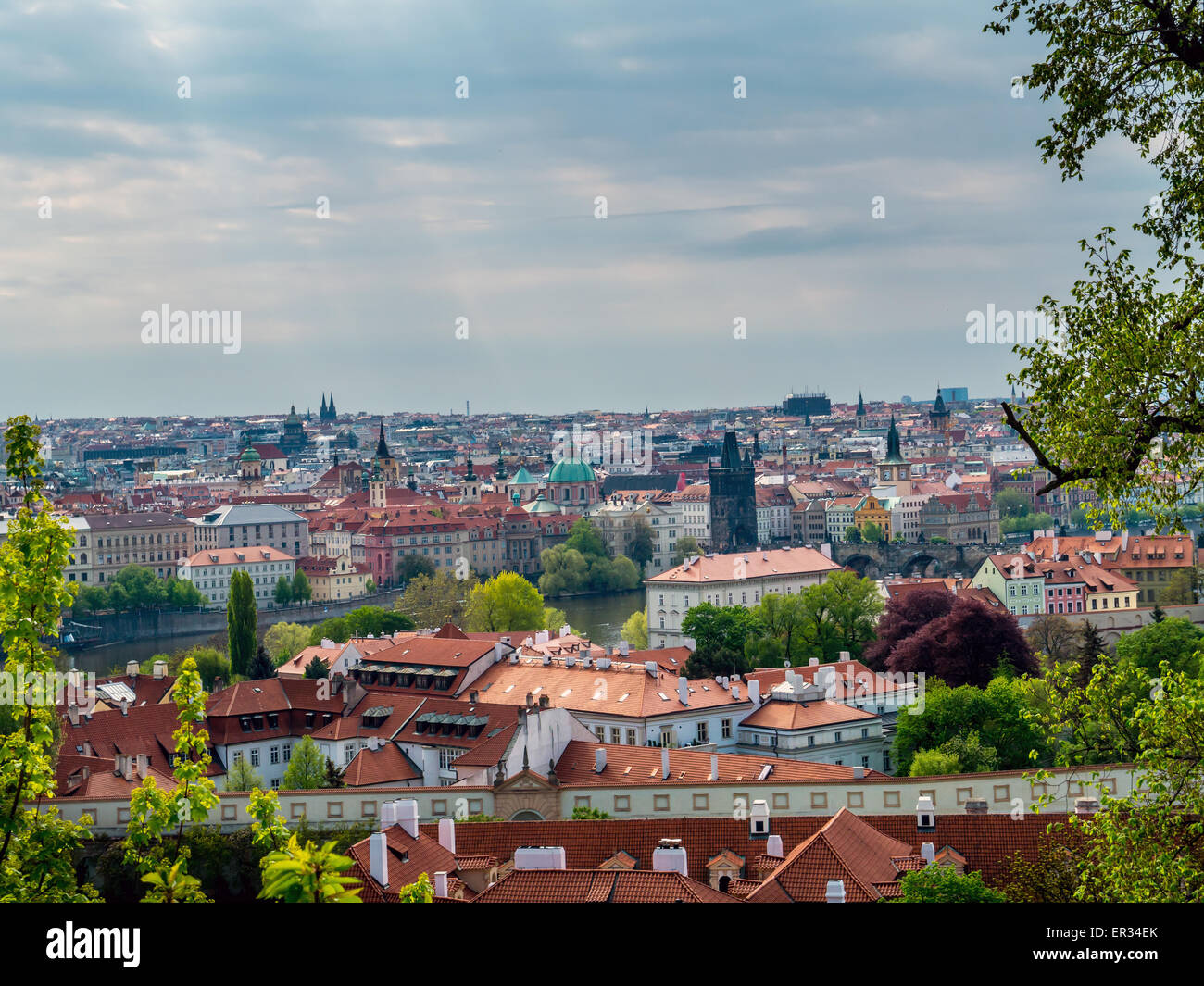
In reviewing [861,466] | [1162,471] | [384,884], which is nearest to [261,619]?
[384,884]

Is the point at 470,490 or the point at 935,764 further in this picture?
the point at 470,490

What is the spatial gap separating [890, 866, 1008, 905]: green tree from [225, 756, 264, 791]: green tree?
13687mm

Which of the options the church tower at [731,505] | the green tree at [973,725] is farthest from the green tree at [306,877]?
the church tower at [731,505]

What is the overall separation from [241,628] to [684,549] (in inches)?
2066

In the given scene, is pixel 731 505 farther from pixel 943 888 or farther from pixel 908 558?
pixel 943 888

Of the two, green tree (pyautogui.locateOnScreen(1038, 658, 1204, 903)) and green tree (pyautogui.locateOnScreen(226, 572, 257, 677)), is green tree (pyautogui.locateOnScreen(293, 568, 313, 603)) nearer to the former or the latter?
green tree (pyautogui.locateOnScreen(226, 572, 257, 677))

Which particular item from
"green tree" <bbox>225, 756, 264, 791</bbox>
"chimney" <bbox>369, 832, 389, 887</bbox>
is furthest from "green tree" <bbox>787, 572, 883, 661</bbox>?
"chimney" <bbox>369, 832, 389, 887</bbox>

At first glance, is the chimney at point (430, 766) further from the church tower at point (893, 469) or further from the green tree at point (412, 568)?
the church tower at point (893, 469)

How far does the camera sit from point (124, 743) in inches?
979

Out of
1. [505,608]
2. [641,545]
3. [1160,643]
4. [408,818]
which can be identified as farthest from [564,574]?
[408,818]

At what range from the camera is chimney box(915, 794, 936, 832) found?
1387 centimetres

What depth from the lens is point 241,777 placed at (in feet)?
80.1

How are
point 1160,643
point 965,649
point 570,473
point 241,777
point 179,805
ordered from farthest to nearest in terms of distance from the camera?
point 570,473
point 1160,643
point 965,649
point 241,777
point 179,805
